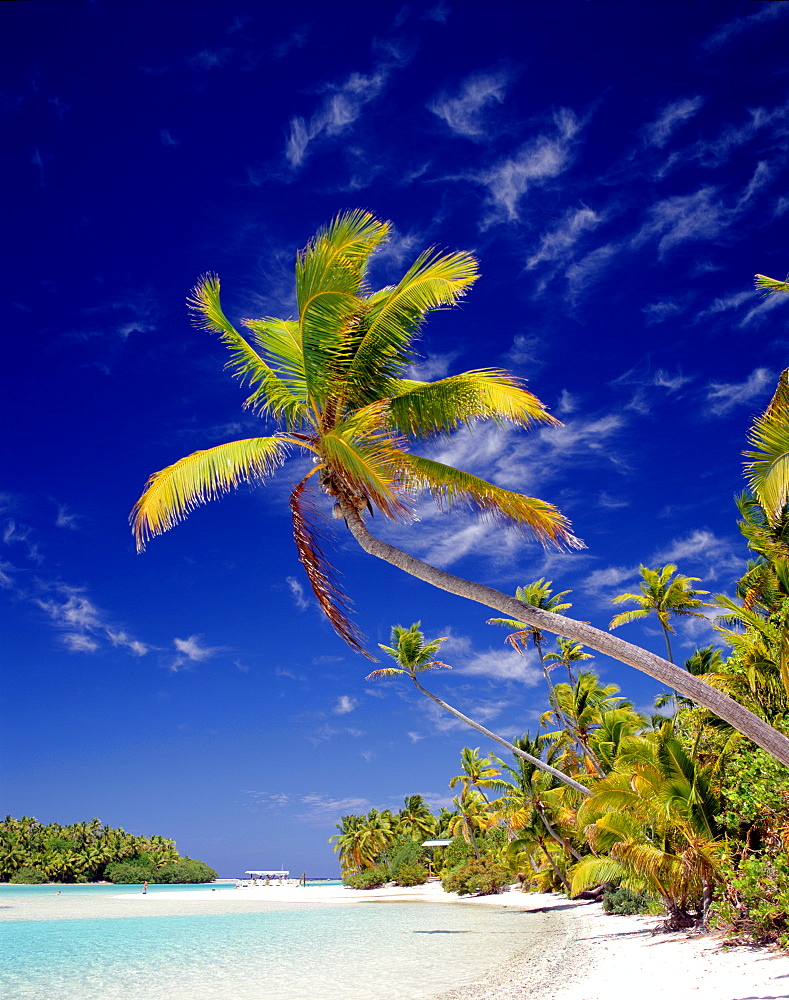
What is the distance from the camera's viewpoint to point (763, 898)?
9.04 meters

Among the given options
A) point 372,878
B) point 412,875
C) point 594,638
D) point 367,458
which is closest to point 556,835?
point 594,638

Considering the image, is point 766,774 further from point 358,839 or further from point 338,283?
point 358,839

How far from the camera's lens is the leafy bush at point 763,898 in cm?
850

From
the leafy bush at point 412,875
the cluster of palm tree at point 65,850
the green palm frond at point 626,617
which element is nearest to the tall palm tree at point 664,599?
the green palm frond at point 626,617

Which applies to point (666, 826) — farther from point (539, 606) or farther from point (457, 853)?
point (457, 853)

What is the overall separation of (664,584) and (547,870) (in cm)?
1365

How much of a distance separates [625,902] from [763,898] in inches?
443

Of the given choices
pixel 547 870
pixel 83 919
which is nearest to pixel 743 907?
pixel 547 870

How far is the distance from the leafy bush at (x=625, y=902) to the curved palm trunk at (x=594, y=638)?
48.8 feet

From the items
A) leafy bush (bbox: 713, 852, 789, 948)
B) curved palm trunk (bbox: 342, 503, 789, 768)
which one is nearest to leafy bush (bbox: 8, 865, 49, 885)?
leafy bush (bbox: 713, 852, 789, 948)

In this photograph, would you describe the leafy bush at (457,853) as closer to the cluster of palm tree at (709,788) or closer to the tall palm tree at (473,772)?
the tall palm tree at (473,772)

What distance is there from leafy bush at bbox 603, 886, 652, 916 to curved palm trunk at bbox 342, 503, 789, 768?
48.8ft

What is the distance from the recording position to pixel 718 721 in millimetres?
10250

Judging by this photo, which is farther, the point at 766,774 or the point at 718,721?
the point at 718,721
